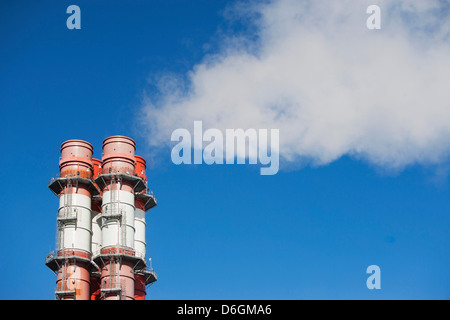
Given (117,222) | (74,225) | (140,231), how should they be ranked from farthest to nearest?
(140,231) < (74,225) < (117,222)

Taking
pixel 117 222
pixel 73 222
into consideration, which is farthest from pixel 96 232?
pixel 117 222

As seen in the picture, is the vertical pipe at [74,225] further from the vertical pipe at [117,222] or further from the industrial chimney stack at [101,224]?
the vertical pipe at [117,222]

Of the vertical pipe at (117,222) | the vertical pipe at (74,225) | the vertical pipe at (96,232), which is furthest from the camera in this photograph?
the vertical pipe at (96,232)

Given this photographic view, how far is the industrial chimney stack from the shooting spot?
10225cm

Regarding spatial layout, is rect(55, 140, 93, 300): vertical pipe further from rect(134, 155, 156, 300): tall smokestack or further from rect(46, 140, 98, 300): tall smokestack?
rect(134, 155, 156, 300): tall smokestack

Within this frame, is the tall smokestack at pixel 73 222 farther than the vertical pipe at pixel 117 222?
Yes

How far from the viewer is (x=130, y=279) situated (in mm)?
103125

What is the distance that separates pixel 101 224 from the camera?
108188mm

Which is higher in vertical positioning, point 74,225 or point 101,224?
point 101,224

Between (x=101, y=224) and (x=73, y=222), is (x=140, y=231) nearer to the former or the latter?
(x=101, y=224)

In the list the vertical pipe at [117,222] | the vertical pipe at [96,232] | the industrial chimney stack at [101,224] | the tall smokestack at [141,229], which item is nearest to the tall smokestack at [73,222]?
the industrial chimney stack at [101,224]

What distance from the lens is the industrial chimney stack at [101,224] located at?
102250 millimetres
